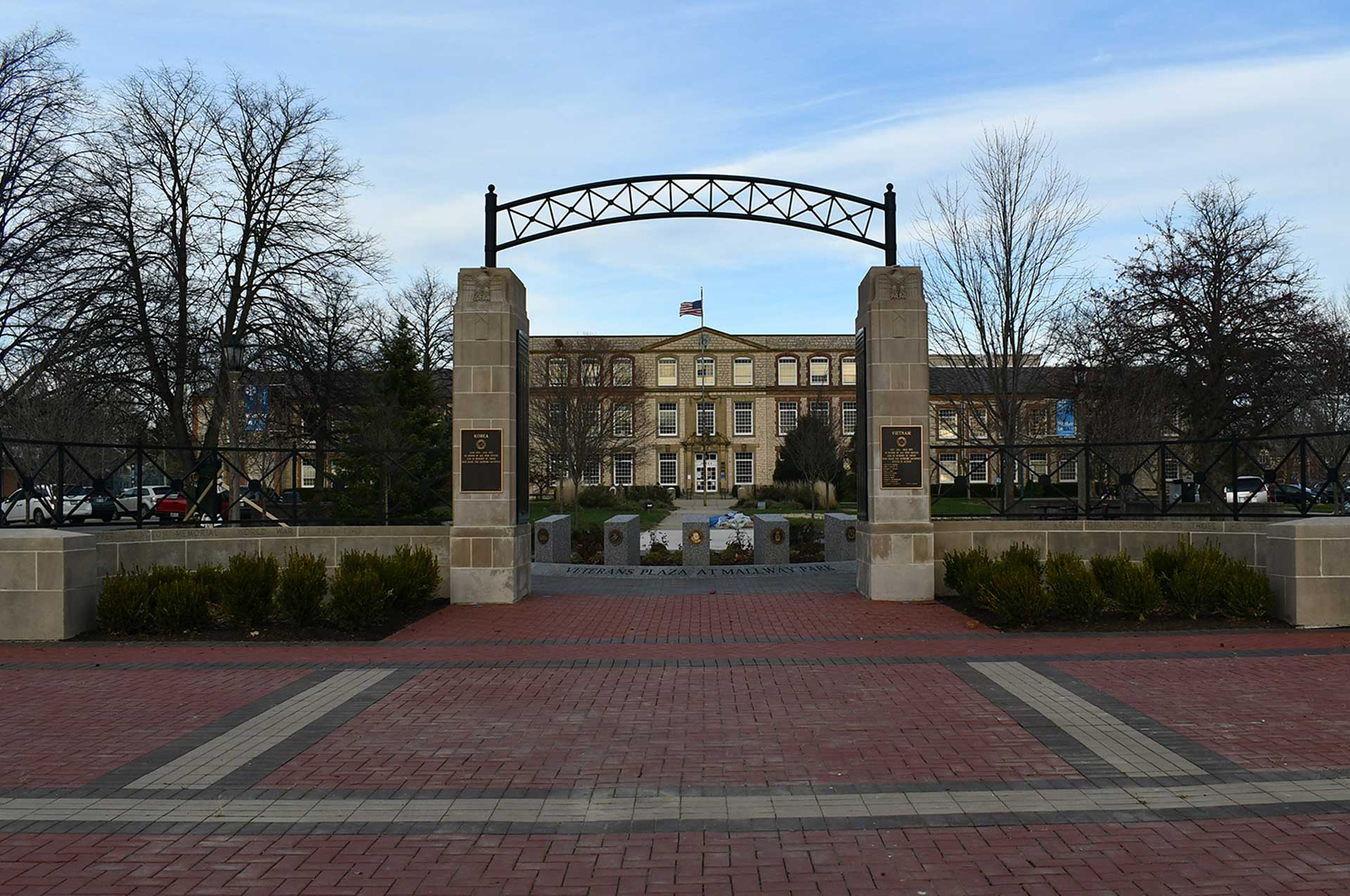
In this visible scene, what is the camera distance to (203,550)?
13.1 metres

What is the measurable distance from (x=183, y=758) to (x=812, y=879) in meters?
4.30

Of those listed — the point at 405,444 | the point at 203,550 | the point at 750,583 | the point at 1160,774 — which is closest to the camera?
the point at 1160,774

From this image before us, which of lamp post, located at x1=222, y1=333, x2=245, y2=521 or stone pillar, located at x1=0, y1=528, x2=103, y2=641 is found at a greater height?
lamp post, located at x1=222, y1=333, x2=245, y2=521

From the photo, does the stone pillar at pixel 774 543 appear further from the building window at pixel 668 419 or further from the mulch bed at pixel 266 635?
the building window at pixel 668 419

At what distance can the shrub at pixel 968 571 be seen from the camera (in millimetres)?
12344

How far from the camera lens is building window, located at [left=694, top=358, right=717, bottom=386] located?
80.0 meters

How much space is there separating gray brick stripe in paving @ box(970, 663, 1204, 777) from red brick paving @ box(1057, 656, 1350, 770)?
1.15 feet

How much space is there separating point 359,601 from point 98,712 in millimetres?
3668

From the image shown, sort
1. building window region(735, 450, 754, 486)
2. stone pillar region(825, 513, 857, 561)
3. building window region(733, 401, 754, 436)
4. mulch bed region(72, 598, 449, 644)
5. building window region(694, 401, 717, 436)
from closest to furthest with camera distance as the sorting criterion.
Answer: mulch bed region(72, 598, 449, 644) < stone pillar region(825, 513, 857, 561) < building window region(694, 401, 717, 436) < building window region(733, 401, 754, 436) < building window region(735, 450, 754, 486)

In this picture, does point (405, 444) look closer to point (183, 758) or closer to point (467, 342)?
point (467, 342)

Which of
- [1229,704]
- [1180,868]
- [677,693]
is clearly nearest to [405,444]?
[677,693]

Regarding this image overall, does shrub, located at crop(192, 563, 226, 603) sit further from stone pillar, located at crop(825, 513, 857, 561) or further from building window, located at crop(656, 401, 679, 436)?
building window, located at crop(656, 401, 679, 436)

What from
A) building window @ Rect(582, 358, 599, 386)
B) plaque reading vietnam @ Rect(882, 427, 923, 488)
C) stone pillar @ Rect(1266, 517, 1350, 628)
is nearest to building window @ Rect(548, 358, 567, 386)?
building window @ Rect(582, 358, 599, 386)

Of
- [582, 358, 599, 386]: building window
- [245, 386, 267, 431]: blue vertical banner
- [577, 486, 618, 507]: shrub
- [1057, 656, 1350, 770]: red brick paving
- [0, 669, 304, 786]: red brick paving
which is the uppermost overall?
[582, 358, 599, 386]: building window
